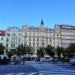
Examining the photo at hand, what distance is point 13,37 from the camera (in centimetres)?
11925

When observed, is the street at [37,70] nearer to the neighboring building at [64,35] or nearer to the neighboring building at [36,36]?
the neighboring building at [36,36]

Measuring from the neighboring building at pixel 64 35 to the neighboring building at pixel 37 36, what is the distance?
102 inches

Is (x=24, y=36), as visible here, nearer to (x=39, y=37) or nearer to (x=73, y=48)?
(x=39, y=37)

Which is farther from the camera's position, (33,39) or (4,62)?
(33,39)

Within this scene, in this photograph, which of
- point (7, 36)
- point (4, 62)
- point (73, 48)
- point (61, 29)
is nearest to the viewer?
point (4, 62)

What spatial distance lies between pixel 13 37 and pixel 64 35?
22.1 metres

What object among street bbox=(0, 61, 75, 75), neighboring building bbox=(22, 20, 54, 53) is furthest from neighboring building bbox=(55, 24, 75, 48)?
street bbox=(0, 61, 75, 75)

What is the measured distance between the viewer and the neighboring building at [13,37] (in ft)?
388

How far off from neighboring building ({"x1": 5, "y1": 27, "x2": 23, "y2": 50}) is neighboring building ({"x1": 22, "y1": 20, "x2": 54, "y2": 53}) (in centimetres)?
300

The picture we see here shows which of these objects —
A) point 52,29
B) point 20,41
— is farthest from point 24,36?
point 52,29

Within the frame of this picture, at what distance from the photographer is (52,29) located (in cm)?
12612

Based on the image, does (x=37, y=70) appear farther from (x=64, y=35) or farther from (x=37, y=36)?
(x=64, y=35)

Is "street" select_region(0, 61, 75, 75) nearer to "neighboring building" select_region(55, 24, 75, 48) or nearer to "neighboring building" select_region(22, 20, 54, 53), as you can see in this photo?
"neighboring building" select_region(22, 20, 54, 53)

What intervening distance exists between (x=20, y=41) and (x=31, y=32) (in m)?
6.08
